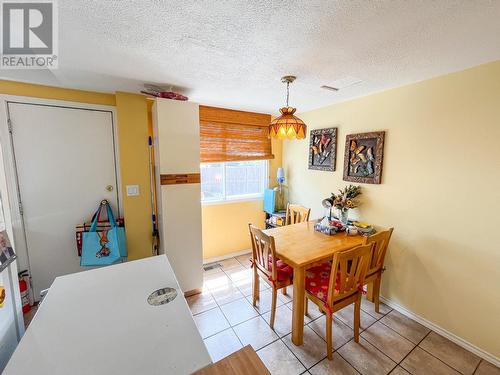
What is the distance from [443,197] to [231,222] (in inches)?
101

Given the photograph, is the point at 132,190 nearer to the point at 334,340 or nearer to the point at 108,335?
the point at 108,335

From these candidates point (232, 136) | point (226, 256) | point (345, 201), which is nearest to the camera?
point (345, 201)

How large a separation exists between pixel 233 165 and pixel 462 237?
2736 mm

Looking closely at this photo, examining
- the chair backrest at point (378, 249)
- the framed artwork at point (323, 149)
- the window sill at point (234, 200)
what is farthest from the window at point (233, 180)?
the chair backrest at point (378, 249)

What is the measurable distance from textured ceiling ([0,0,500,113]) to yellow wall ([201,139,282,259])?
174 cm

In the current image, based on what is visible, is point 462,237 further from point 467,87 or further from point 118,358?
point 118,358

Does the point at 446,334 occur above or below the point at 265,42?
below

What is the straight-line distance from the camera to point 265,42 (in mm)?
1336

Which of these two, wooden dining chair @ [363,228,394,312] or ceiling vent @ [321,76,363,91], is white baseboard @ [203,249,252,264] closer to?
Result: wooden dining chair @ [363,228,394,312]

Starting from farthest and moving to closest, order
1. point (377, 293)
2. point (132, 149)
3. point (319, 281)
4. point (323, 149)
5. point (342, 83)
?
point (323, 149)
point (132, 149)
point (377, 293)
point (342, 83)
point (319, 281)

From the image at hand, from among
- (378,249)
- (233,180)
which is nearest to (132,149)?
(233,180)

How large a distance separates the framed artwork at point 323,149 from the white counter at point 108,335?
240 cm

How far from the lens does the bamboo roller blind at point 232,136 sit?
300 cm

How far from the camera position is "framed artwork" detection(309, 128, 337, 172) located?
280cm
